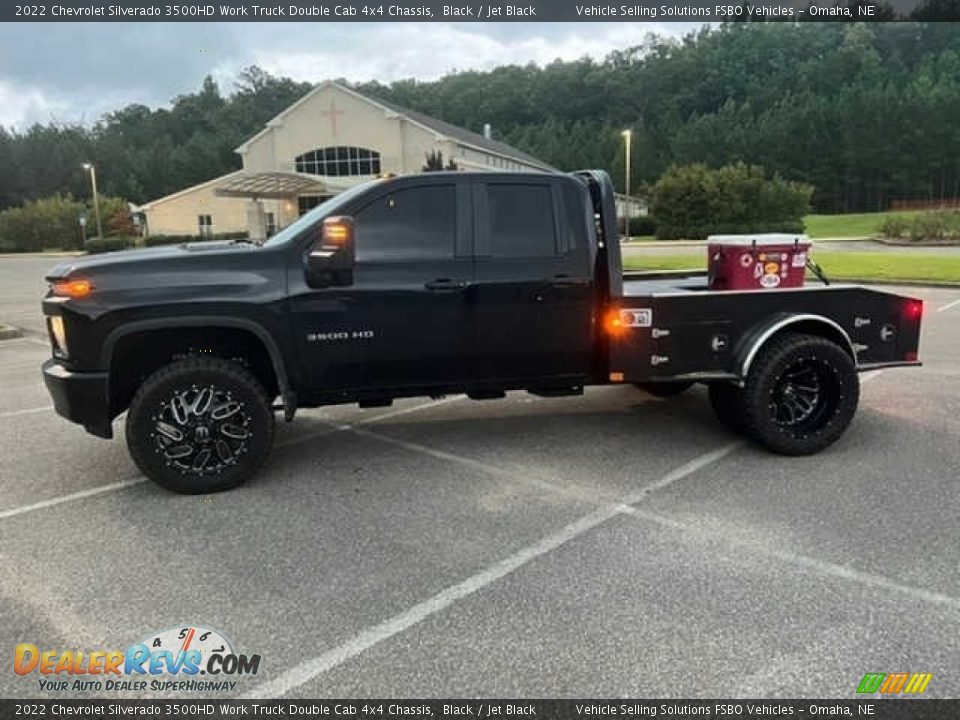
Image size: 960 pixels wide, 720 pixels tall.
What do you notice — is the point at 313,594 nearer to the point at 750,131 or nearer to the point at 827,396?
the point at 827,396

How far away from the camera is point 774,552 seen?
366 centimetres

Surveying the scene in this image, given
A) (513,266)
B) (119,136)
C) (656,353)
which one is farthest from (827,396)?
(119,136)

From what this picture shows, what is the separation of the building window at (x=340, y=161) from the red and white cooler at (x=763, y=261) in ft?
167

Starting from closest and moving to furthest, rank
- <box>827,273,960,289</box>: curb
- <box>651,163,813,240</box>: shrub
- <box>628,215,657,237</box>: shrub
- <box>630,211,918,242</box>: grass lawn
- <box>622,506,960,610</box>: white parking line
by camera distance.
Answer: <box>622,506,960,610</box>: white parking line < <box>827,273,960,289</box>: curb < <box>651,163,813,240</box>: shrub < <box>628,215,657,237</box>: shrub < <box>630,211,918,242</box>: grass lawn

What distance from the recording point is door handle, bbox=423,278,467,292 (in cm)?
474

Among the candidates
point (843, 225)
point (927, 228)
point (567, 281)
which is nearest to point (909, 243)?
point (927, 228)

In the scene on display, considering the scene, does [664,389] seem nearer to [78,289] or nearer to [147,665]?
[78,289]

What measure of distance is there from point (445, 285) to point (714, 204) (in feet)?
153

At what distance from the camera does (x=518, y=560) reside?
363 centimetres

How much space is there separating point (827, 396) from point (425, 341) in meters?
2.87

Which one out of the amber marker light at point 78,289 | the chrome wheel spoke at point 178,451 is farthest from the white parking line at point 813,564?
the amber marker light at point 78,289

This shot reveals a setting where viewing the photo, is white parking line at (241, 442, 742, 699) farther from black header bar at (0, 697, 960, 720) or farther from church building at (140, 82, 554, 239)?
church building at (140, 82, 554, 239)

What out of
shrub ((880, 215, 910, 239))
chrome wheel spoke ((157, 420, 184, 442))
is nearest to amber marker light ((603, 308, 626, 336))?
chrome wheel spoke ((157, 420, 184, 442))

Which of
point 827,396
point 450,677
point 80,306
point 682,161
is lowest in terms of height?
point 450,677
